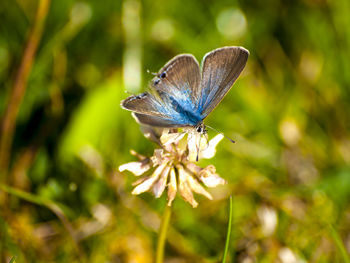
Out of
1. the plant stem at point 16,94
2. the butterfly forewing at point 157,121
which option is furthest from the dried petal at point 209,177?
the plant stem at point 16,94

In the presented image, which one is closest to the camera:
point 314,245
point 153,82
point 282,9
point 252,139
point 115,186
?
point 153,82

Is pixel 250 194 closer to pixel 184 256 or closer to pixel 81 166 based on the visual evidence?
pixel 184 256

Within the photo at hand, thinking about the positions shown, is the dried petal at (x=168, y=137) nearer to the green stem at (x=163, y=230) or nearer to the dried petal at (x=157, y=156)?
the dried petal at (x=157, y=156)

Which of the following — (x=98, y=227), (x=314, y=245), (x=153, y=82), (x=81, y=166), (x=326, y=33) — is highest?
(x=153, y=82)

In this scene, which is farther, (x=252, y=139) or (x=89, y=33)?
(x=89, y=33)

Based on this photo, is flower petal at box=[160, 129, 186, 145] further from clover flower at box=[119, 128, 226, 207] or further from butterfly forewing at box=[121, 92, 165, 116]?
butterfly forewing at box=[121, 92, 165, 116]

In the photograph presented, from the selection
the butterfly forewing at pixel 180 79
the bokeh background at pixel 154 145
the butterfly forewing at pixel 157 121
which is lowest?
the bokeh background at pixel 154 145

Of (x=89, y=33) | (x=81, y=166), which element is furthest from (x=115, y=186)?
(x=89, y=33)
